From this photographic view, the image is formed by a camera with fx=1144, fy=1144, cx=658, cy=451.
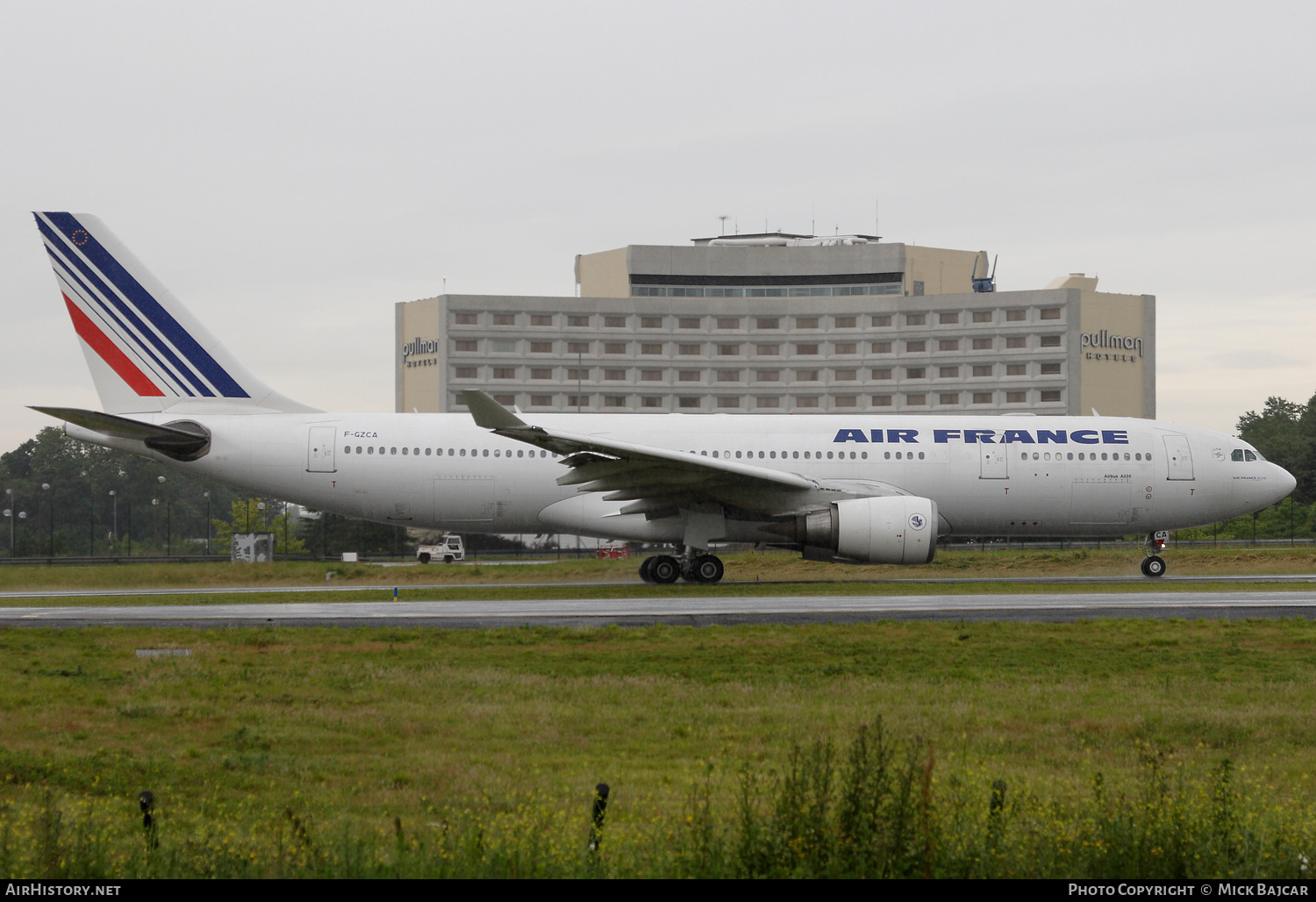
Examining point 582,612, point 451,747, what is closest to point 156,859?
point 451,747

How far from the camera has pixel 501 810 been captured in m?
6.69

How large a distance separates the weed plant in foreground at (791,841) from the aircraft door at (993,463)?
19.6m

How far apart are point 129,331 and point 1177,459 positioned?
23564mm

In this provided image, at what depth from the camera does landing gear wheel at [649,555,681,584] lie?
81.9 ft

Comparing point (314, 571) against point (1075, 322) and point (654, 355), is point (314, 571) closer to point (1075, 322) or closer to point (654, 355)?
point (654, 355)

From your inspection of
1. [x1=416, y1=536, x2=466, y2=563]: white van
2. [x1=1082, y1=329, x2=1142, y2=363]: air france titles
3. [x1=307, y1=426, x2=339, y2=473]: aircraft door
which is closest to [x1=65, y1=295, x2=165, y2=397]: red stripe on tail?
[x1=307, y1=426, x2=339, y2=473]: aircraft door

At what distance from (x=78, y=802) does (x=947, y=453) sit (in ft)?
→ 69.3

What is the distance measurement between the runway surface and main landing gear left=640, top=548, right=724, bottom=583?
3556 mm

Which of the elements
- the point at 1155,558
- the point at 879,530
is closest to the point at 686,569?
the point at 879,530

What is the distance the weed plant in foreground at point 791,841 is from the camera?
5.08 m

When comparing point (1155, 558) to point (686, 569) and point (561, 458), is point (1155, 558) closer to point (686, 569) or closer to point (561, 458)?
point (686, 569)

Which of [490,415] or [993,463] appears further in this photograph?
[993,463]

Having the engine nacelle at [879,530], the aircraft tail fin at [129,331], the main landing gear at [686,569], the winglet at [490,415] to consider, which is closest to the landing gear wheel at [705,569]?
the main landing gear at [686,569]

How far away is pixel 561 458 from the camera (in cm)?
2498
